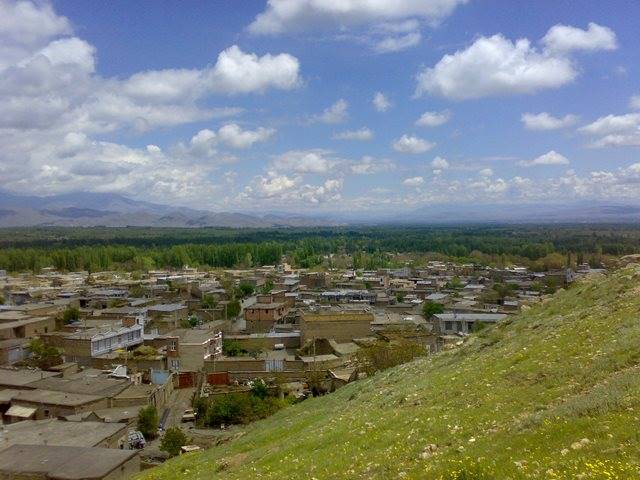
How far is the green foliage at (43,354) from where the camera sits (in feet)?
139

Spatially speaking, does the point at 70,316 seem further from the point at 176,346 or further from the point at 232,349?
the point at 232,349

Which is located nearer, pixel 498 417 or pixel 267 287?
pixel 498 417

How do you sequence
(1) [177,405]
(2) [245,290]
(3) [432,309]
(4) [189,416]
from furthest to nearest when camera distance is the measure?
(2) [245,290] < (3) [432,309] < (1) [177,405] < (4) [189,416]

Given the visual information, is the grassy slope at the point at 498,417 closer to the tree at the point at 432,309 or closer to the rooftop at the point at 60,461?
the rooftop at the point at 60,461

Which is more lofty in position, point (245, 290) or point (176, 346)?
point (176, 346)

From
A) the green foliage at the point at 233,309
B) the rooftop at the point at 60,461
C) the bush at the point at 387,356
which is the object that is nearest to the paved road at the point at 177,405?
the rooftop at the point at 60,461

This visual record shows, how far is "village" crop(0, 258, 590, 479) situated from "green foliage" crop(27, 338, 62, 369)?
13 centimetres

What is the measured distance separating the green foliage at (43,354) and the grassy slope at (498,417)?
2655 centimetres

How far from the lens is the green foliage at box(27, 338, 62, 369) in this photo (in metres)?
42.3

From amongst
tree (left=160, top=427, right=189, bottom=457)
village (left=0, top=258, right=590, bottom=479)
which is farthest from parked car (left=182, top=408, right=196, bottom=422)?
tree (left=160, top=427, right=189, bottom=457)

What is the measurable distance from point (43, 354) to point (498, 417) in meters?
40.1

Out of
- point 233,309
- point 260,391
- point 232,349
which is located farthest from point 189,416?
point 233,309

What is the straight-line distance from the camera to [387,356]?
31562mm

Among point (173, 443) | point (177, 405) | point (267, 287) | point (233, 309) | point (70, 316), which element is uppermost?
point (70, 316)
